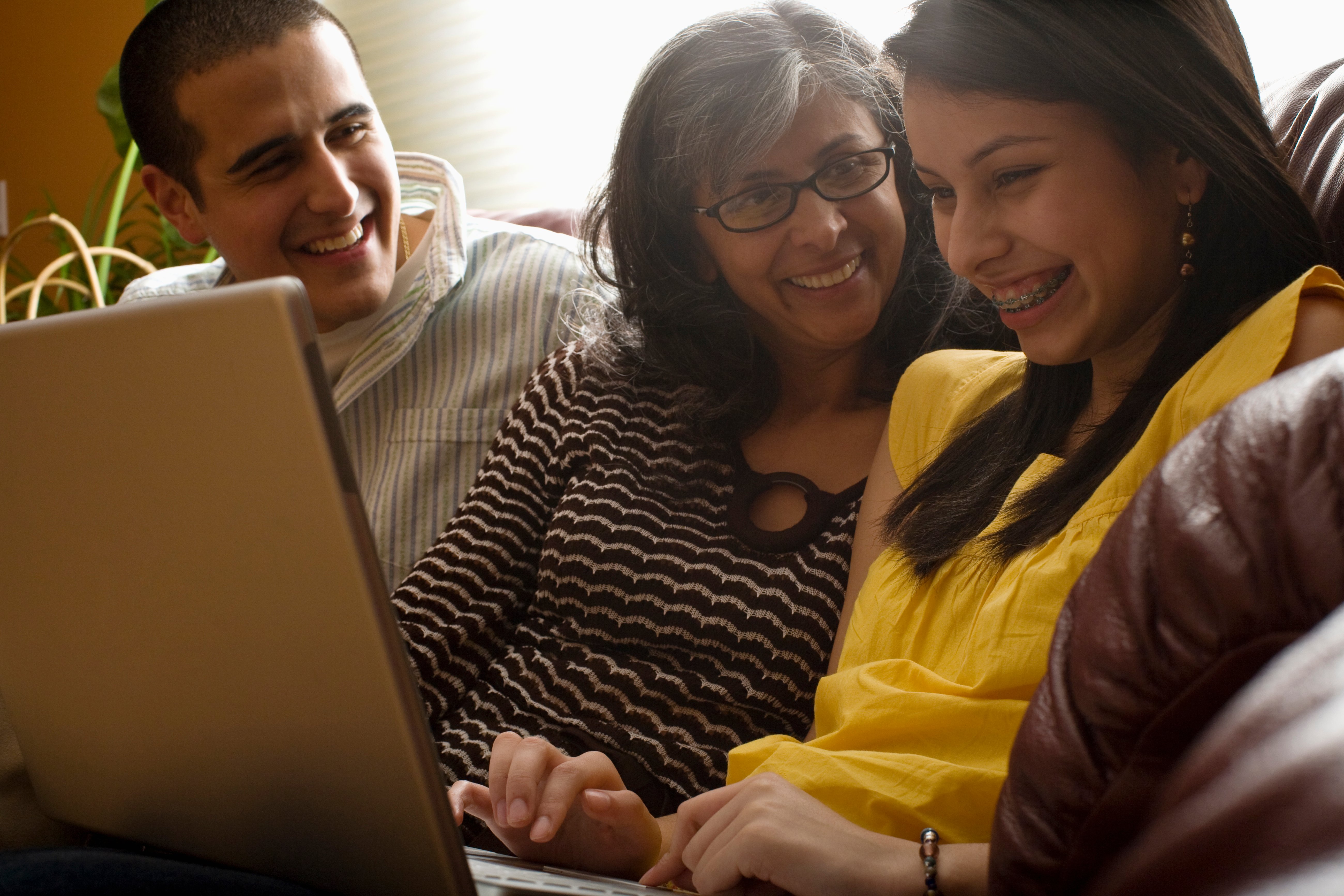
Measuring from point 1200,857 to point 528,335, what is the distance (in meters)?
1.33

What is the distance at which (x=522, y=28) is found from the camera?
2643mm

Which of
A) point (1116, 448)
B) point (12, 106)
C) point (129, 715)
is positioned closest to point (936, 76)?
point (1116, 448)

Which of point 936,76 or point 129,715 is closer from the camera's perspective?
point 129,715

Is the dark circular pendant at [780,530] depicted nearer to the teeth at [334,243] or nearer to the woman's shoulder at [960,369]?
the woman's shoulder at [960,369]

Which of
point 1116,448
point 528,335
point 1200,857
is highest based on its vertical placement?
point 1200,857

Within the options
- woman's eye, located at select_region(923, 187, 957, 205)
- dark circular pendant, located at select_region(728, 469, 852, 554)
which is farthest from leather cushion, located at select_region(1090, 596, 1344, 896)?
dark circular pendant, located at select_region(728, 469, 852, 554)

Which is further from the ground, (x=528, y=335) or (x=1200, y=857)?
(x=1200, y=857)

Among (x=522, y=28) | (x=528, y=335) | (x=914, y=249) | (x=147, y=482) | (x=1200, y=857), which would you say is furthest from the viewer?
(x=522, y=28)

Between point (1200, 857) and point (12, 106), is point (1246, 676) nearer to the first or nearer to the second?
point (1200, 857)

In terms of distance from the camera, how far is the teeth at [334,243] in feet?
5.21

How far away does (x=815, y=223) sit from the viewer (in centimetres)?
119

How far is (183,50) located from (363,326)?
47 cm

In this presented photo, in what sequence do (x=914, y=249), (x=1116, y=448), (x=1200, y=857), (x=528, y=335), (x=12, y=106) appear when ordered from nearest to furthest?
1. (x=1200, y=857)
2. (x=1116, y=448)
3. (x=914, y=249)
4. (x=528, y=335)
5. (x=12, y=106)

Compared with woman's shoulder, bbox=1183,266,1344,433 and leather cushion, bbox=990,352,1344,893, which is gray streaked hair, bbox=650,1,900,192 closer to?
woman's shoulder, bbox=1183,266,1344,433
